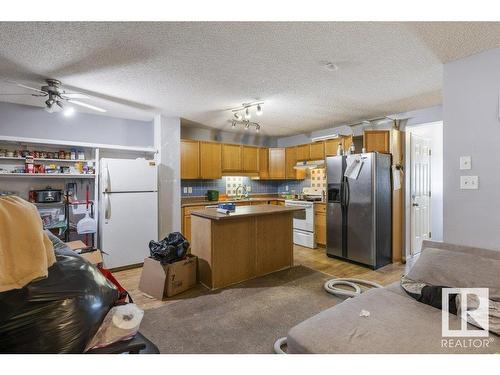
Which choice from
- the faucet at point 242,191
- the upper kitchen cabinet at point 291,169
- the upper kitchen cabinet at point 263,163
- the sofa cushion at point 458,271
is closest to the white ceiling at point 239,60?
the sofa cushion at point 458,271

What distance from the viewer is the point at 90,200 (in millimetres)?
3904

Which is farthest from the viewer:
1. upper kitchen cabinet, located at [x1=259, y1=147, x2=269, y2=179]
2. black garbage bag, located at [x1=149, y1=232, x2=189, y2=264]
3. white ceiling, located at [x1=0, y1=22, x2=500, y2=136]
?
upper kitchen cabinet, located at [x1=259, y1=147, x2=269, y2=179]

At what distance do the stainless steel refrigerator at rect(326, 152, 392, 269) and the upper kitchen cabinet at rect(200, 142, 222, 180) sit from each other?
85.6 inches

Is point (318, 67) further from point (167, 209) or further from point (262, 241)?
point (167, 209)

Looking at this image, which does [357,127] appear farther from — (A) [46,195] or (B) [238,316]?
(A) [46,195]

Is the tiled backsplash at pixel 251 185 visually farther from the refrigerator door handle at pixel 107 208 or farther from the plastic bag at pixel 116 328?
the plastic bag at pixel 116 328

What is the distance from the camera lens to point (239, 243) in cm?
314

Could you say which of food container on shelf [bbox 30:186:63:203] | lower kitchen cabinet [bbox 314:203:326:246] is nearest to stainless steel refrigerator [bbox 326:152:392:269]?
lower kitchen cabinet [bbox 314:203:326:246]

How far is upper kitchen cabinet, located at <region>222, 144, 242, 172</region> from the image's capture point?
17.0 feet

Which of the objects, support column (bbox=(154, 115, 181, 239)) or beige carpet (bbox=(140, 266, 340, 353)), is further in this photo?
support column (bbox=(154, 115, 181, 239))

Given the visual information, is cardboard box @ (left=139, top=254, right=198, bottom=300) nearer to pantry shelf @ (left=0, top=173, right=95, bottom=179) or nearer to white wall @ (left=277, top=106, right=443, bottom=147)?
pantry shelf @ (left=0, top=173, right=95, bottom=179)

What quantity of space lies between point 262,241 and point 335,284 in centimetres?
102

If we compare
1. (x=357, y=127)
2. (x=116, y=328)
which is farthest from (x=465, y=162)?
(x=116, y=328)
